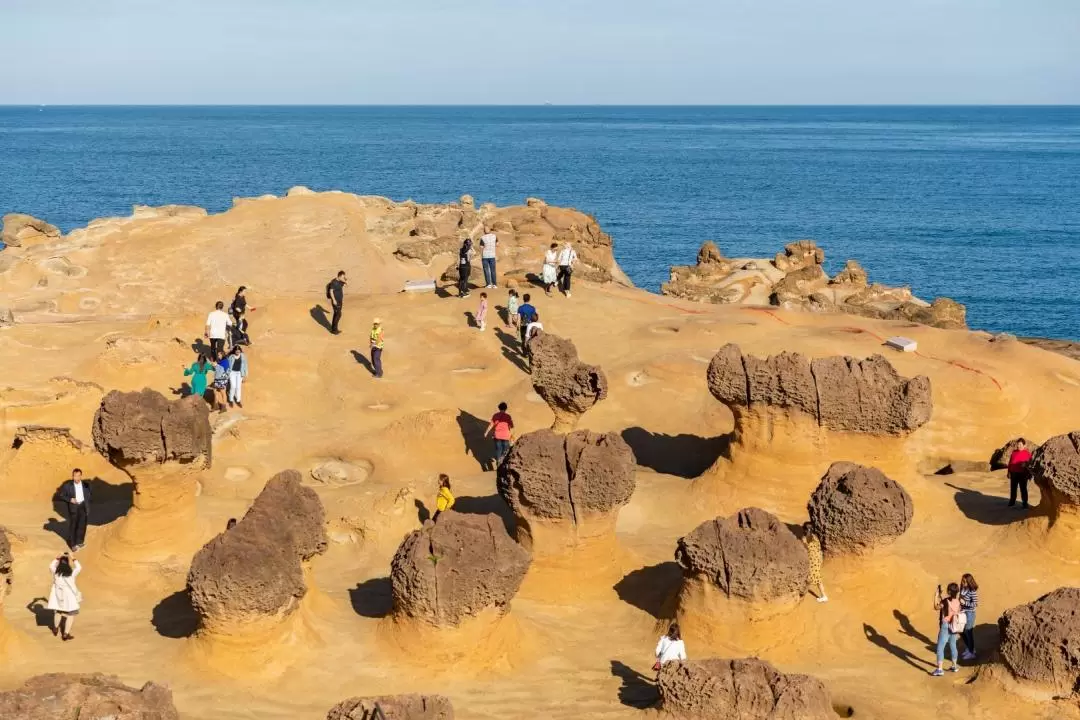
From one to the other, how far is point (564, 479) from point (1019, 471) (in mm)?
8705

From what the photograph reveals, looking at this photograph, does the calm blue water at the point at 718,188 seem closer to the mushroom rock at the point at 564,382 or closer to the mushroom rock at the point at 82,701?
the mushroom rock at the point at 564,382

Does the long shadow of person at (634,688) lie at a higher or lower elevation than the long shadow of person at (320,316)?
lower

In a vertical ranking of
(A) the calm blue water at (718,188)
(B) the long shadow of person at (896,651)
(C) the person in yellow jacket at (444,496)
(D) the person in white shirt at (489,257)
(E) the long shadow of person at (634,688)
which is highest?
(D) the person in white shirt at (489,257)

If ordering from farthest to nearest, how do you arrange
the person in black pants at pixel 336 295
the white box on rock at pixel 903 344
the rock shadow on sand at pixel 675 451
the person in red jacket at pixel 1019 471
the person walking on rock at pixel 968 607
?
the person in black pants at pixel 336 295, the white box on rock at pixel 903 344, the rock shadow on sand at pixel 675 451, the person in red jacket at pixel 1019 471, the person walking on rock at pixel 968 607

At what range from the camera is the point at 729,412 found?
24.1 meters

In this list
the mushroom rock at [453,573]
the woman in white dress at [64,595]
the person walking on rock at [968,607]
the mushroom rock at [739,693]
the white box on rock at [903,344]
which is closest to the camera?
the mushroom rock at [739,693]

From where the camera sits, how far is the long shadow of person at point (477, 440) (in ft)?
75.5

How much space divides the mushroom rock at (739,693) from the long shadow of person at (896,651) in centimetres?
374

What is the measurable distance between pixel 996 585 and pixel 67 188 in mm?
87437

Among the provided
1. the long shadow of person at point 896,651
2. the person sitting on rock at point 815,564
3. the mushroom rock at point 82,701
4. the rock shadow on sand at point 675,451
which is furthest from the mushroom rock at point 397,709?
the rock shadow on sand at point 675,451

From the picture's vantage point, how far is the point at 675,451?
78.1ft

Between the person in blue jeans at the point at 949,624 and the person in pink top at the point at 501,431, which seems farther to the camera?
the person in pink top at the point at 501,431

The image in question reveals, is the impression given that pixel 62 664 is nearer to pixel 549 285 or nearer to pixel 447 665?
pixel 447 665

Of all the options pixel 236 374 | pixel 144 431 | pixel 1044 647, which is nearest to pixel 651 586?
pixel 1044 647
